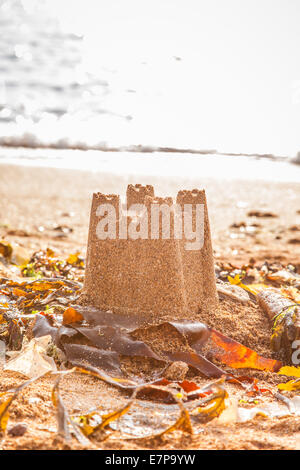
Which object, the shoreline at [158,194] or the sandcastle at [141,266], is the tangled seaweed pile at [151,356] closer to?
the sandcastle at [141,266]

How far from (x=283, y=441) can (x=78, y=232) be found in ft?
17.6

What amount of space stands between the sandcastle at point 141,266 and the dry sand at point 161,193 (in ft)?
1.20

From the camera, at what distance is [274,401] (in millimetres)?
2707

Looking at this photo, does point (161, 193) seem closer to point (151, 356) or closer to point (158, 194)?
point (158, 194)

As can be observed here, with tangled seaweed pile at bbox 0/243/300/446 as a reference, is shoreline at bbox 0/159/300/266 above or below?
above

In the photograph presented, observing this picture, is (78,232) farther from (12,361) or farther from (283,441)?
(283,441)
